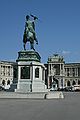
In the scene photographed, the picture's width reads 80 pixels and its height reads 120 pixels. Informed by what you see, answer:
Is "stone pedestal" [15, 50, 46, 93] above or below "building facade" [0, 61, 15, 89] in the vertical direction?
below

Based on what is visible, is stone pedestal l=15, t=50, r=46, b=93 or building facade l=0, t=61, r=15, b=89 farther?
building facade l=0, t=61, r=15, b=89

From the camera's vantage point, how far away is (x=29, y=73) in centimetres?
4444

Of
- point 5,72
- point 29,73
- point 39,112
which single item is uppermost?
point 5,72

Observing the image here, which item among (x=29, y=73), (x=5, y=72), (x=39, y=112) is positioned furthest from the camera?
(x=5, y=72)

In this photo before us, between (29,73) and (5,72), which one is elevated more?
(5,72)

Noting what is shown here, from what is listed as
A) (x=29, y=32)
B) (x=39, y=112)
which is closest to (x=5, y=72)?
(x=29, y=32)

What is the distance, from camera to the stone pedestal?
43750mm

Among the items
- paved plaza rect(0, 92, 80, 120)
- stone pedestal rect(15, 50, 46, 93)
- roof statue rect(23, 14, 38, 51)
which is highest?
roof statue rect(23, 14, 38, 51)

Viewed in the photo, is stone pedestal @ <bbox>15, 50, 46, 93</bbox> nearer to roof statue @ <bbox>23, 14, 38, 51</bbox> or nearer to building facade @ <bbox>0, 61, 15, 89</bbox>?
roof statue @ <bbox>23, 14, 38, 51</bbox>

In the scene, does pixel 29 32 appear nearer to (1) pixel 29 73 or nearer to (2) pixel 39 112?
(1) pixel 29 73

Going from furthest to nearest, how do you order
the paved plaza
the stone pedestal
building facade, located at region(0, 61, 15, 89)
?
building facade, located at region(0, 61, 15, 89) → the stone pedestal → the paved plaza

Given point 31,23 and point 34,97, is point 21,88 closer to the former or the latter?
point 34,97

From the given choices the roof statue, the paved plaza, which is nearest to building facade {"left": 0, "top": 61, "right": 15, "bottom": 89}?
the roof statue

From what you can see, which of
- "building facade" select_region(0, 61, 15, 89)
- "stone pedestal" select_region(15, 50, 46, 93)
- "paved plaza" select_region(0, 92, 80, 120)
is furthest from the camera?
"building facade" select_region(0, 61, 15, 89)
